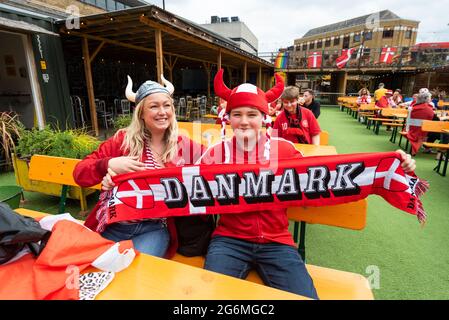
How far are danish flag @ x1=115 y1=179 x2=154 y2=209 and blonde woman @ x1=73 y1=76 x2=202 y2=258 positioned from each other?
0.08 meters

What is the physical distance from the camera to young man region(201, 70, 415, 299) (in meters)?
1.49

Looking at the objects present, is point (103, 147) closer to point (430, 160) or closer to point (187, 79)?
point (430, 160)

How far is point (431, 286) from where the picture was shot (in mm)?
2266

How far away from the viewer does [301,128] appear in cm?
389

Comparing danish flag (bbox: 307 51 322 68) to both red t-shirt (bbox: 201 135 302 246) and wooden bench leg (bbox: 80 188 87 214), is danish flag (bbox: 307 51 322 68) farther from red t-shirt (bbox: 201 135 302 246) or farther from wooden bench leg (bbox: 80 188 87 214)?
red t-shirt (bbox: 201 135 302 246)

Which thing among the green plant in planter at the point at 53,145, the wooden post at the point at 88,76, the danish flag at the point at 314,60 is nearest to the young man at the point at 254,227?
the green plant in planter at the point at 53,145

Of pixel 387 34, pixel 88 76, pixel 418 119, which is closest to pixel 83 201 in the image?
pixel 88 76

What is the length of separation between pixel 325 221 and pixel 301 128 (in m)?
2.19

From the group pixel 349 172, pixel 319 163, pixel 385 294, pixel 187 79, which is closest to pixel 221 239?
pixel 319 163

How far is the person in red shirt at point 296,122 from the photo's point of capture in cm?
374

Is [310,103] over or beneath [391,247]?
over

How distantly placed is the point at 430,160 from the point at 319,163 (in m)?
6.28

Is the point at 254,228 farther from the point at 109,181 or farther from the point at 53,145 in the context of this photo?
the point at 53,145

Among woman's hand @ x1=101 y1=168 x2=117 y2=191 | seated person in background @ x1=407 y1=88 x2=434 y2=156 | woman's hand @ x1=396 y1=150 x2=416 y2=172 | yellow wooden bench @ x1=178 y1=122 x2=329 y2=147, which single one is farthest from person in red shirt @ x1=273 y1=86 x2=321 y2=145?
seated person in background @ x1=407 y1=88 x2=434 y2=156
